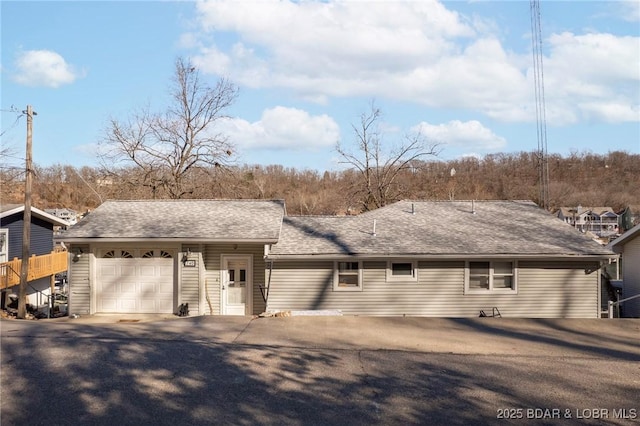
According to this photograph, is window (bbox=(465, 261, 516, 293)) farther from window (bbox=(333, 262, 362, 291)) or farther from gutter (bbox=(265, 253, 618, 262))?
window (bbox=(333, 262, 362, 291))

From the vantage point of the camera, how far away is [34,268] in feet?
80.7

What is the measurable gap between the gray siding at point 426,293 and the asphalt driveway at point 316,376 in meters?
5.80

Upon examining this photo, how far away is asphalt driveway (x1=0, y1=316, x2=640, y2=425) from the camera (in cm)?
549

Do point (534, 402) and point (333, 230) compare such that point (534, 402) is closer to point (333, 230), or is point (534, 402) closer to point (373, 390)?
point (373, 390)

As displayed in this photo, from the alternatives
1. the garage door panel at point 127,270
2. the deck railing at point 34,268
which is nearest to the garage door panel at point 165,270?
the garage door panel at point 127,270

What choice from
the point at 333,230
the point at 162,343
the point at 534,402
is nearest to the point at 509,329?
the point at 534,402

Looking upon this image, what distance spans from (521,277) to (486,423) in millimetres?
11055

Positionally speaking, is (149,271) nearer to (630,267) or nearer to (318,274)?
(318,274)

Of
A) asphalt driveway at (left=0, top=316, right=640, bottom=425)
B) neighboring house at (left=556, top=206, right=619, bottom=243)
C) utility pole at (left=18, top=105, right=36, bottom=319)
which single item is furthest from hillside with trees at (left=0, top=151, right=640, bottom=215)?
asphalt driveway at (left=0, top=316, right=640, bottom=425)

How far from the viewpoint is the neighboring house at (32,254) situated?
2277 centimetres

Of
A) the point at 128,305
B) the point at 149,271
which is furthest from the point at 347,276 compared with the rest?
the point at 128,305

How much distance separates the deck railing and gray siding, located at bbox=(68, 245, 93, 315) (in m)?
8.36

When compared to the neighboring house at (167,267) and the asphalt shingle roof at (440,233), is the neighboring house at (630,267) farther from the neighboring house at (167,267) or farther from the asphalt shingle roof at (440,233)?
the neighboring house at (167,267)

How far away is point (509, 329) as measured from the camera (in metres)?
9.85
